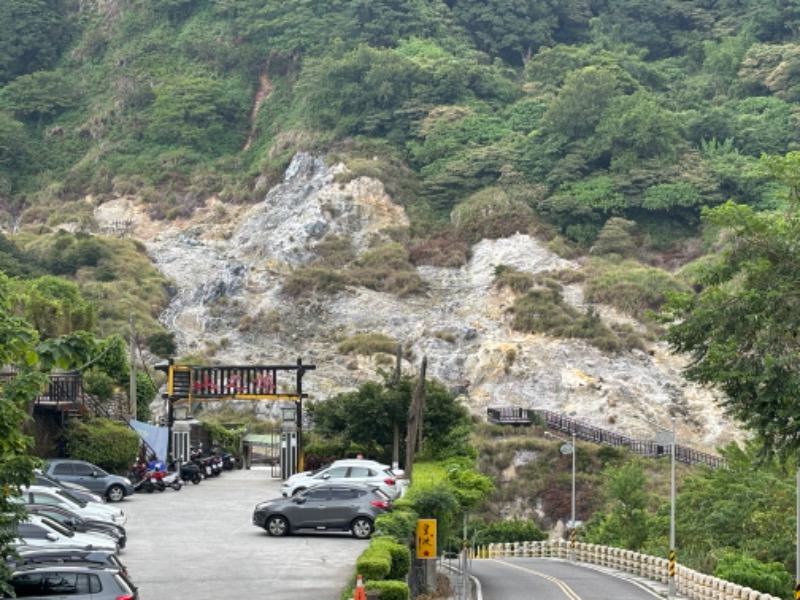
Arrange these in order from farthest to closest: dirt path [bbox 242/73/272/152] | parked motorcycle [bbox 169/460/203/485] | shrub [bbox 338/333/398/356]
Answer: dirt path [bbox 242/73/272/152], shrub [bbox 338/333/398/356], parked motorcycle [bbox 169/460/203/485]

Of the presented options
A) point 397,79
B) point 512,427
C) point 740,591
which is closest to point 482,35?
point 397,79

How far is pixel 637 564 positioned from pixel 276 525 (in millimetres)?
12663

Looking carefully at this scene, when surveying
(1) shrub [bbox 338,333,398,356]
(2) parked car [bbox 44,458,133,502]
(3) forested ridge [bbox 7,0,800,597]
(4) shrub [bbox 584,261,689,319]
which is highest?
(3) forested ridge [bbox 7,0,800,597]

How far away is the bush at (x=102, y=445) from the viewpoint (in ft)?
146

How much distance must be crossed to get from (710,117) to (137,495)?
72.8 meters

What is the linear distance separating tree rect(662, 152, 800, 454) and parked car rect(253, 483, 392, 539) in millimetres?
7987

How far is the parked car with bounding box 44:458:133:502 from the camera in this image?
38656 mm

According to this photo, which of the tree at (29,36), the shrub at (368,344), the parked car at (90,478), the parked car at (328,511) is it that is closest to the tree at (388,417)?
the parked car at (90,478)

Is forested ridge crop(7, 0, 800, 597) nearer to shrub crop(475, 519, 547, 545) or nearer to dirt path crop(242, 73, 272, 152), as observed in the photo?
dirt path crop(242, 73, 272, 152)

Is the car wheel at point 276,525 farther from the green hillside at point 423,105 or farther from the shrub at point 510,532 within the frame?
the green hillside at point 423,105

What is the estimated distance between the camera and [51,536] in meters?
25.8

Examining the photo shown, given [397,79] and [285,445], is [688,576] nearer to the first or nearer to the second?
[285,445]

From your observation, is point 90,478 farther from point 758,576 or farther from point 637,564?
point 758,576

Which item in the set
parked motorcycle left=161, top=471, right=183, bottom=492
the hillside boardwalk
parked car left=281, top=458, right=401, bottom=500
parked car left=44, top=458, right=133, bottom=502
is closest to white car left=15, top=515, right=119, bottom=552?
parked car left=281, top=458, right=401, bottom=500
